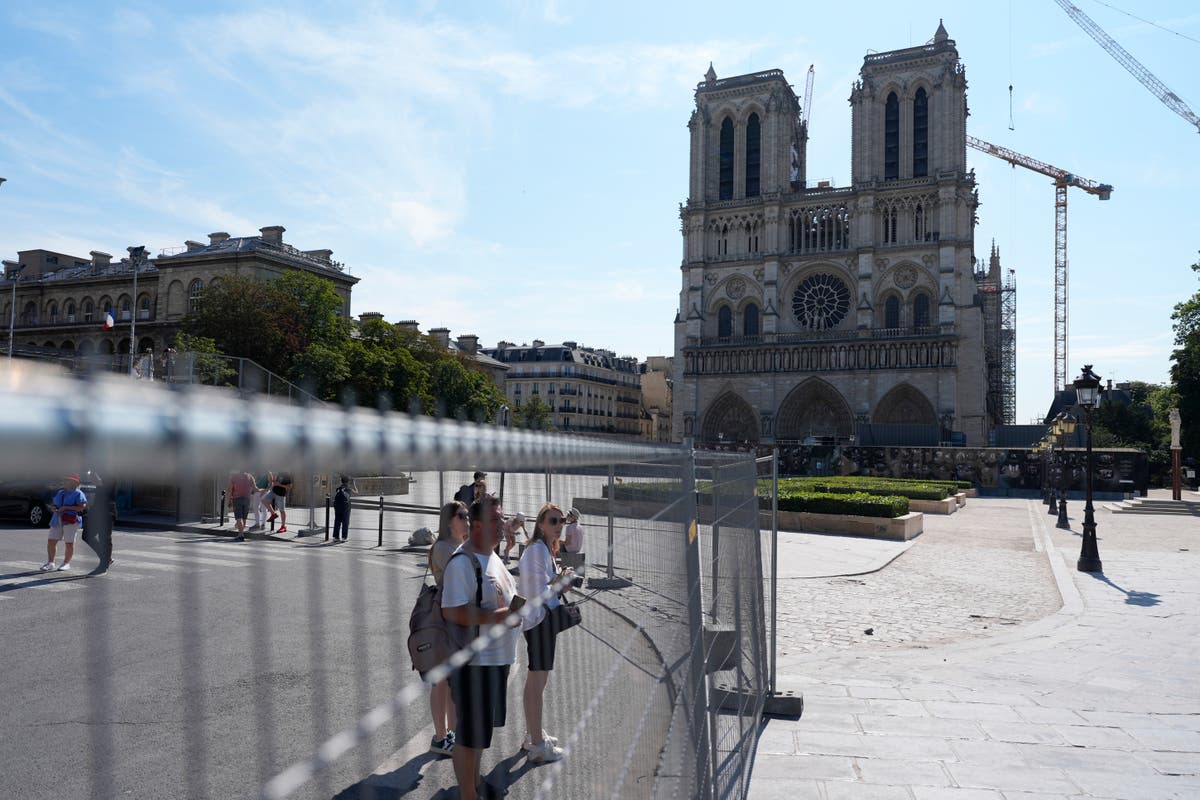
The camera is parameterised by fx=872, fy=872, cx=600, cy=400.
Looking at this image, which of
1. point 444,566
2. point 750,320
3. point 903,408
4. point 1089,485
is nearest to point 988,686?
point 444,566

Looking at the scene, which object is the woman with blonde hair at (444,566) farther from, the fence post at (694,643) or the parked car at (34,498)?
the fence post at (694,643)

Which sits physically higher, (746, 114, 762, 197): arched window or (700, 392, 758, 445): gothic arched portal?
(746, 114, 762, 197): arched window

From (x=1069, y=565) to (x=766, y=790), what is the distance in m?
13.0

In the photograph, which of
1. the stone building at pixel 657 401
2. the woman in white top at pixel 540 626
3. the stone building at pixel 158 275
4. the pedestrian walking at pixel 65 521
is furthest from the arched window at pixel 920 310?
the pedestrian walking at pixel 65 521

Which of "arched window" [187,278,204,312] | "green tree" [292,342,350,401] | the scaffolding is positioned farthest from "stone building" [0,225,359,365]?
the scaffolding

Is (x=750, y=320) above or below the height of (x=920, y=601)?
above

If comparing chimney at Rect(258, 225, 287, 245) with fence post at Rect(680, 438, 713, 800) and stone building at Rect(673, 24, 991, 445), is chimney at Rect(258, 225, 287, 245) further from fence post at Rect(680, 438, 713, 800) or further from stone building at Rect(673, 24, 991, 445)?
fence post at Rect(680, 438, 713, 800)

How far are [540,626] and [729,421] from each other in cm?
6138

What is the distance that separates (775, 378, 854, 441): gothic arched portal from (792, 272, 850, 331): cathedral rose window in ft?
14.6

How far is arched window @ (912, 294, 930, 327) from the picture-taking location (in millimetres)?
57688

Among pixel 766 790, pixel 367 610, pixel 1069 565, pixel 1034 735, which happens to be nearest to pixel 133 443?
pixel 367 610

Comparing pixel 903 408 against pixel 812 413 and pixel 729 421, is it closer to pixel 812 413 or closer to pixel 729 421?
pixel 812 413

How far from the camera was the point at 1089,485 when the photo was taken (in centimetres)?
1661

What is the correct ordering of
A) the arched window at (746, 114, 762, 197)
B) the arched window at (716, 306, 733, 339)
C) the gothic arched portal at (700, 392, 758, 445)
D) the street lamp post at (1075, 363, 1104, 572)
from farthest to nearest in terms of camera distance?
the arched window at (716, 306, 733, 339) → the arched window at (746, 114, 762, 197) → the gothic arched portal at (700, 392, 758, 445) → the street lamp post at (1075, 363, 1104, 572)
